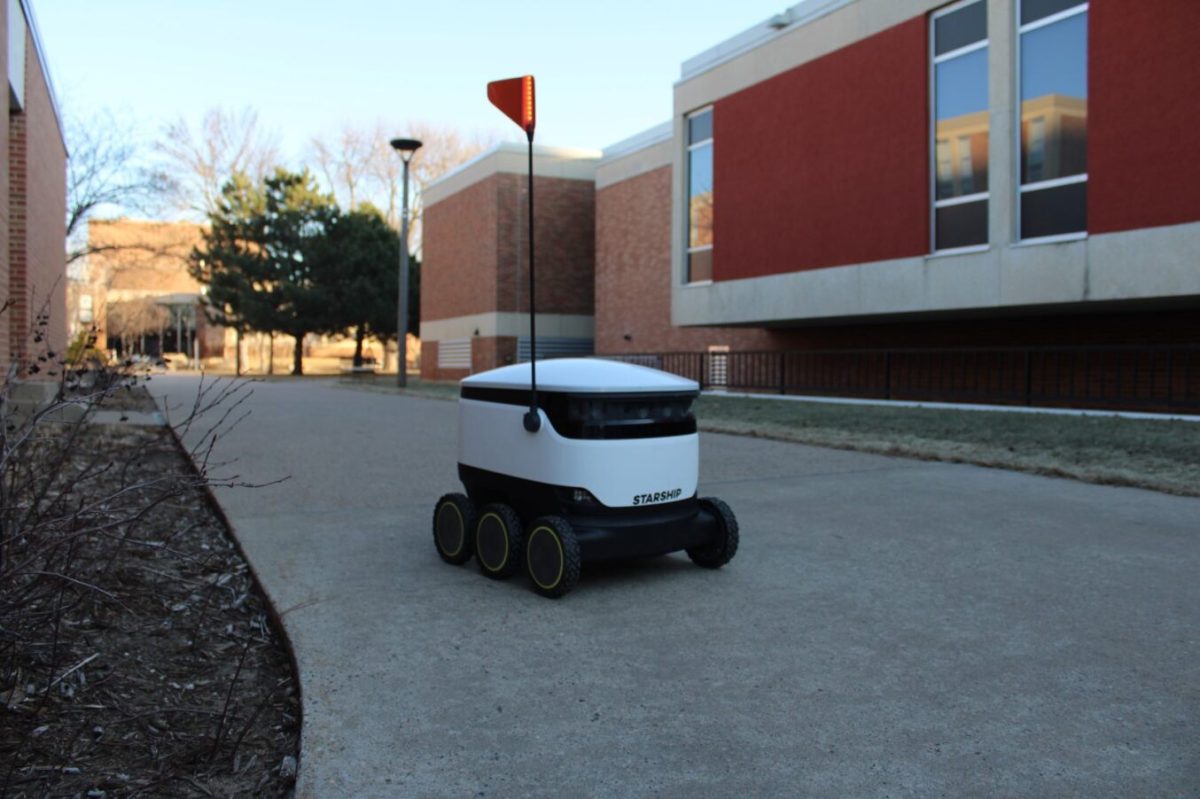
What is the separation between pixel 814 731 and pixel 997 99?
14.0 m

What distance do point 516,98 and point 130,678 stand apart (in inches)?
120

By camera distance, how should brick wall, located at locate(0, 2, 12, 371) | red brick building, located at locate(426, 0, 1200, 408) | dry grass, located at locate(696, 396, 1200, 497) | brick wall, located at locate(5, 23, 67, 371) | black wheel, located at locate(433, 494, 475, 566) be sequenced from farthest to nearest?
red brick building, located at locate(426, 0, 1200, 408), brick wall, located at locate(5, 23, 67, 371), brick wall, located at locate(0, 2, 12, 371), dry grass, located at locate(696, 396, 1200, 497), black wheel, located at locate(433, 494, 475, 566)

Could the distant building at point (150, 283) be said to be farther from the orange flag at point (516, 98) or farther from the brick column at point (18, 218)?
the orange flag at point (516, 98)

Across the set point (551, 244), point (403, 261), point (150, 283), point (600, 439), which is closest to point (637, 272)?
point (551, 244)

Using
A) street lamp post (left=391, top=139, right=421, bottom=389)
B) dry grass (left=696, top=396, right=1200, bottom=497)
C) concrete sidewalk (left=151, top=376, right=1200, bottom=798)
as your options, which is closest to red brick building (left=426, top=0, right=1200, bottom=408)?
dry grass (left=696, top=396, right=1200, bottom=497)

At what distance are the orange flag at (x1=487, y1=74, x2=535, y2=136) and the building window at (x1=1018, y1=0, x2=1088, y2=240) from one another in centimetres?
1177

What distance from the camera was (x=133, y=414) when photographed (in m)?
15.4

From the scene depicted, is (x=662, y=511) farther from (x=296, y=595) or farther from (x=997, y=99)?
(x=997, y=99)

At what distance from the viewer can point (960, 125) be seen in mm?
15211

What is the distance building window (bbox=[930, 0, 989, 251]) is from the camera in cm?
1487

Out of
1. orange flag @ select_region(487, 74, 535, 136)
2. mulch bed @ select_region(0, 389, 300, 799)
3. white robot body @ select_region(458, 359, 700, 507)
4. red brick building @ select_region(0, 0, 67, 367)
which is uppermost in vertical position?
red brick building @ select_region(0, 0, 67, 367)

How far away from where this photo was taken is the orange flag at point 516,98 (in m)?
4.41

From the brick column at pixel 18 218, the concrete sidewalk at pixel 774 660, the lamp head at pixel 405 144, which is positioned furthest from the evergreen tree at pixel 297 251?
the concrete sidewalk at pixel 774 660

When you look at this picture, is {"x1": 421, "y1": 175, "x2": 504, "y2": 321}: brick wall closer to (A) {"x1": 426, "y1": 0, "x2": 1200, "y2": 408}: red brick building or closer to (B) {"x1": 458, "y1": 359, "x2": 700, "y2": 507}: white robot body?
(A) {"x1": 426, "y1": 0, "x2": 1200, "y2": 408}: red brick building
